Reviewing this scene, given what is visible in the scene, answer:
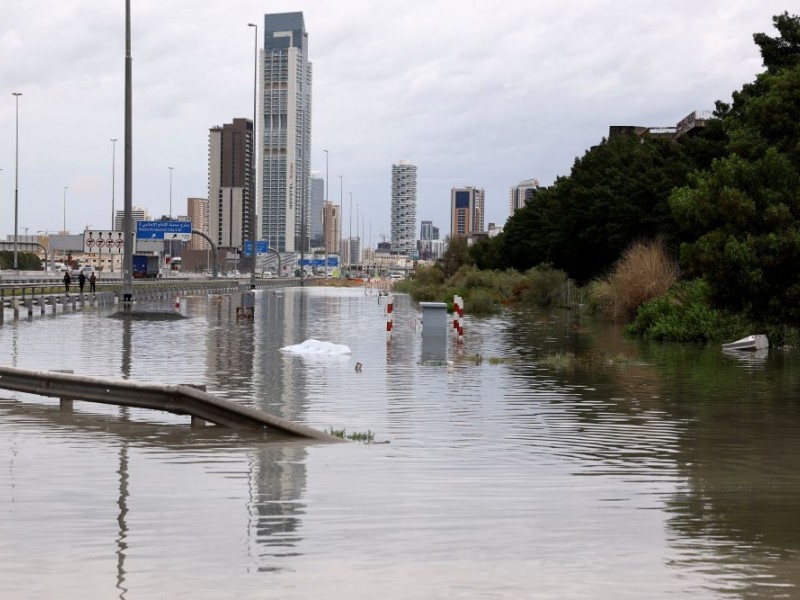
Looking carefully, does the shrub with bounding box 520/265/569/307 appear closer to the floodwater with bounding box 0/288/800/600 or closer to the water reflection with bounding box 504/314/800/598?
the water reflection with bounding box 504/314/800/598

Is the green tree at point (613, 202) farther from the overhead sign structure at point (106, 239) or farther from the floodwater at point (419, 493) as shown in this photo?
the floodwater at point (419, 493)

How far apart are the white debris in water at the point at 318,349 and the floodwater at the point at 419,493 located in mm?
6206

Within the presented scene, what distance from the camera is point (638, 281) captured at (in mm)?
49156

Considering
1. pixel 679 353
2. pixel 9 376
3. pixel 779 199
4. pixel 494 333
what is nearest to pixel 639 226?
pixel 494 333

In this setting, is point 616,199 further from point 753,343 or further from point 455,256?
point 455,256

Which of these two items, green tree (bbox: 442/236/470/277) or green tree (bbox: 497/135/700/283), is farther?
green tree (bbox: 442/236/470/277)

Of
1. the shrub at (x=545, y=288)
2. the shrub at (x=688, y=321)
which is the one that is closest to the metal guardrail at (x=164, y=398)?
the shrub at (x=688, y=321)

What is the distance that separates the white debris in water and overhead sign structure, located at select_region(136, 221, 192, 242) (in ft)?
304

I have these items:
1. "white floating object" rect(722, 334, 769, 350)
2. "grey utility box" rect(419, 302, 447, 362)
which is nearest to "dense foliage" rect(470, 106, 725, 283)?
"grey utility box" rect(419, 302, 447, 362)

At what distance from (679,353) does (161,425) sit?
750 inches

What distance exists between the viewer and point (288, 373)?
24.0 meters

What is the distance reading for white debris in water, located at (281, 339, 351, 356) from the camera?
29328mm

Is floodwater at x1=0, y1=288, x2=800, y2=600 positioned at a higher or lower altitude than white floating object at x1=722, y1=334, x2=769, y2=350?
lower

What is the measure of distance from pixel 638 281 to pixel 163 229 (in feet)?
Answer: 265
